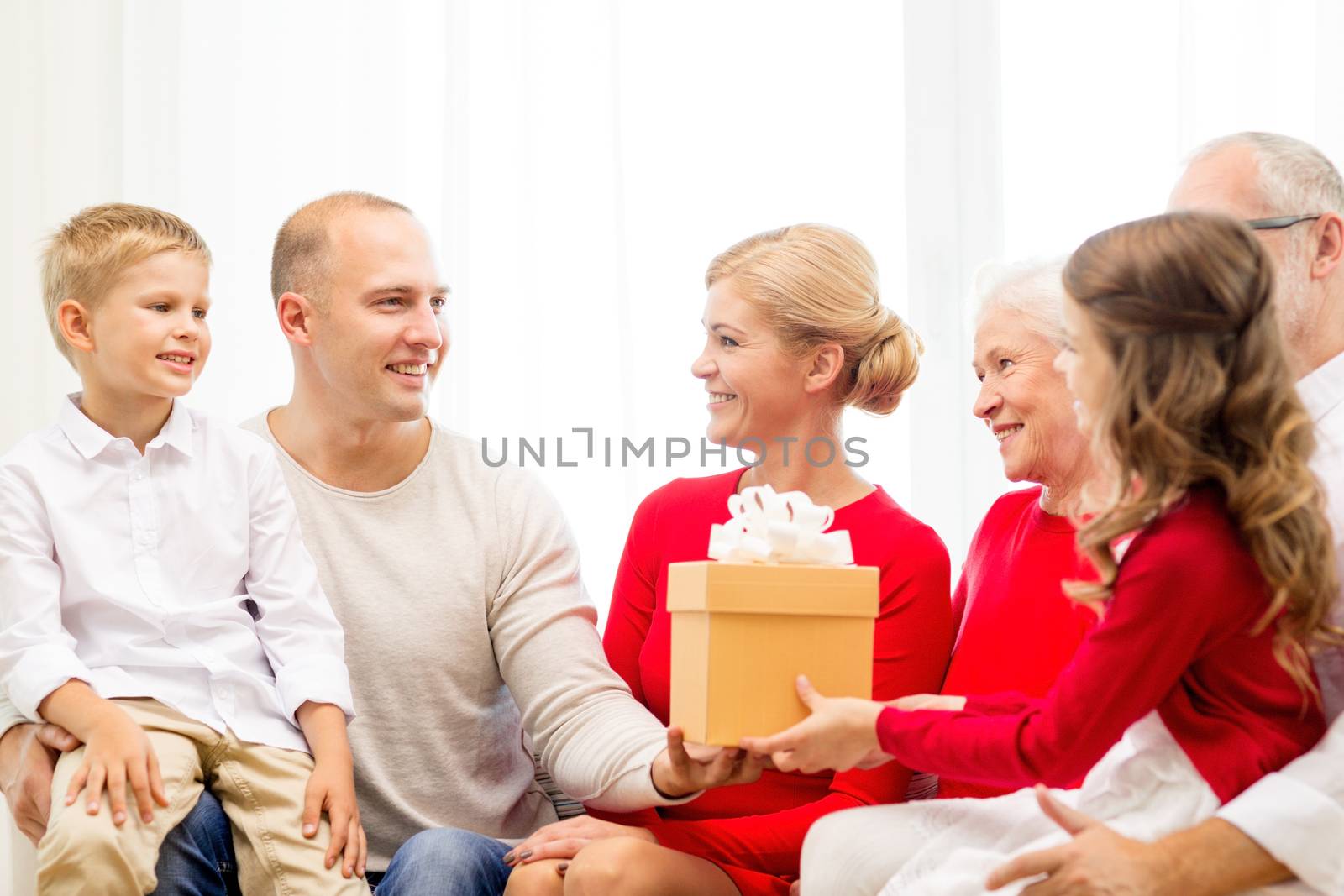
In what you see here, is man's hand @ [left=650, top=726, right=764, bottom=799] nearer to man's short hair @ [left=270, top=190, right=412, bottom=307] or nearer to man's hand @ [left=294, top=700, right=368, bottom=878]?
man's hand @ [left=294, top=700, right=368, bottom=878]

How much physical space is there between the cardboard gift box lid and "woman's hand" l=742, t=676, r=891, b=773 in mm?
87

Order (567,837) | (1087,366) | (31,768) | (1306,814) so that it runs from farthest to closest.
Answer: (567,837), (31,768), (1087,366), (1306,814)

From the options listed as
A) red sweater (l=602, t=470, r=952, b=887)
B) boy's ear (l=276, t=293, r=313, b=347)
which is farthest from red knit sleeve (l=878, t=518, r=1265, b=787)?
boy's ear (l=276, t=293, r=313, b=347)

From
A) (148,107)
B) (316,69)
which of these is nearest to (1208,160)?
(316,69)

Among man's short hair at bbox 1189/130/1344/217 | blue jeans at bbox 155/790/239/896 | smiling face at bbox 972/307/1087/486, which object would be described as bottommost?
blue jeans at bbox 155/790/239/896

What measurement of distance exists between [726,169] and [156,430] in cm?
143

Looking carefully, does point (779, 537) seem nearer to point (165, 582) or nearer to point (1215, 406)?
point (1215, 406)

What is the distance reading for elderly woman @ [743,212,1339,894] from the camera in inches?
48.2

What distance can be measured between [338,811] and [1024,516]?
103cm

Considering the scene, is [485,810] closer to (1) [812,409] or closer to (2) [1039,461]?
(1) [812,409]

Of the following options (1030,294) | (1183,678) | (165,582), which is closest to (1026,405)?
(1030,294)

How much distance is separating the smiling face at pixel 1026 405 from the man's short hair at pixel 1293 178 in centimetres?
35

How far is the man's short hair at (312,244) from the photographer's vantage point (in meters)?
2.07

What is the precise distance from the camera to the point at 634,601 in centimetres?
211
